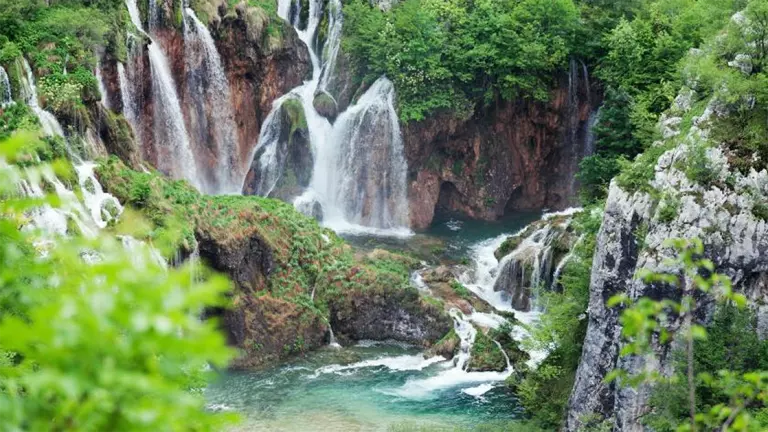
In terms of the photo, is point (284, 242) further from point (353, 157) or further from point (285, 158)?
point (353, 157)

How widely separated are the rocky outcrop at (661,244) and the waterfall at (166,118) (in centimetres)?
2032

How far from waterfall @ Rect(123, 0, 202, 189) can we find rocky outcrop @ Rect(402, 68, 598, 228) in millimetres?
10650

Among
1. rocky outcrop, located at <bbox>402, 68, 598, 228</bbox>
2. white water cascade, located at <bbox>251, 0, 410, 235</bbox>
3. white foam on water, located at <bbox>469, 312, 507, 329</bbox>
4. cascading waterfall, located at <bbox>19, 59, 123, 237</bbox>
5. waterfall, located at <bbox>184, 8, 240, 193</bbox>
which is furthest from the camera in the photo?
rocky outcrop, located at <bbox>402, 68, 598, 228</bbox>

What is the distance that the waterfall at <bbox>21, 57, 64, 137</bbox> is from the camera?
23.1 metres

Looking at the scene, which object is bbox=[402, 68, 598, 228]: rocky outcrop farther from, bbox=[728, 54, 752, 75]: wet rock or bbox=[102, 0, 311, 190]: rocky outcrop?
bbox=[728, 54, 752, 75]: wet rock

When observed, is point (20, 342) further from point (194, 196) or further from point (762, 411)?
point (194, 196)

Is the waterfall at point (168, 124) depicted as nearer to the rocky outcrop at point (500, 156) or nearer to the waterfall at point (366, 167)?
the waterfall at point (366, 167)

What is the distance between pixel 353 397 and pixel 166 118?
16.1 m

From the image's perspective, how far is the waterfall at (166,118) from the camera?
3142cm

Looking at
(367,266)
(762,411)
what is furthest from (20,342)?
(367,266)

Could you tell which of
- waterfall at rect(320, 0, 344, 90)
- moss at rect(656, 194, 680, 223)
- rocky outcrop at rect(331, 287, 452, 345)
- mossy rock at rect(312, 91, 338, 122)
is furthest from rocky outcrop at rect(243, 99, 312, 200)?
moss at rect(656, 194, 680, 223)

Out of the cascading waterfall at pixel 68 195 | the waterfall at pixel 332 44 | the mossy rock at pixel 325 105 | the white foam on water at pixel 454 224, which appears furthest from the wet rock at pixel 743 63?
the waterfall at pixel 332 44

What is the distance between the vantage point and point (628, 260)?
18156 millimetres

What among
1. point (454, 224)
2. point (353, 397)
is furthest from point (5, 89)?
point (454, 224)
